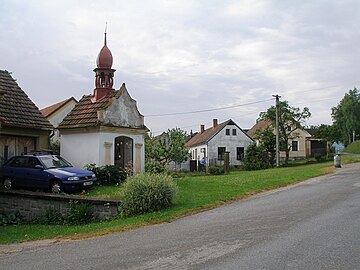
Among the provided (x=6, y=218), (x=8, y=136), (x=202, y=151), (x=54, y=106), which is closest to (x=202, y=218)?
(x=6, y=218)

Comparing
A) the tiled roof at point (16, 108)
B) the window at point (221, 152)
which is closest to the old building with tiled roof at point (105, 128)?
the tiled roof at point (16, 108)

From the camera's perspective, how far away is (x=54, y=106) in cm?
4028

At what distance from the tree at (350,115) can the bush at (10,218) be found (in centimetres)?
6598

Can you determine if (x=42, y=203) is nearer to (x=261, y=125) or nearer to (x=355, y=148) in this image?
(x=261, y=125)

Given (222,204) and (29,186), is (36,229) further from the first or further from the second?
(222,204)

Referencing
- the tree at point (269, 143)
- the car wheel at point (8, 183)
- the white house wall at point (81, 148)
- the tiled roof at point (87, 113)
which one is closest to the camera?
the car wheel at point (8, 183)

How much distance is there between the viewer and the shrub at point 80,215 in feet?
49.8

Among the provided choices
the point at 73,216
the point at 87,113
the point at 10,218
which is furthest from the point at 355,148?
the point at 10,218

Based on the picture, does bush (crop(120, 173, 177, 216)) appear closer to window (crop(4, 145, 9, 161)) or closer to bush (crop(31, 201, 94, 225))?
bush (crop(31, 201, 94, 225))

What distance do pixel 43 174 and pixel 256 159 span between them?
1190 inches

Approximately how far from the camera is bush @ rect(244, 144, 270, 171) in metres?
44.5

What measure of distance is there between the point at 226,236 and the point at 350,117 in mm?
71927

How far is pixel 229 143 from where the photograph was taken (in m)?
56.5

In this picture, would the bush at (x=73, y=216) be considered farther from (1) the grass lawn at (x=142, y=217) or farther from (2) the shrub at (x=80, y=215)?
(1) the grass lawn at (x=142, y=217)
